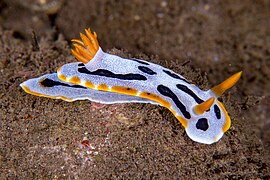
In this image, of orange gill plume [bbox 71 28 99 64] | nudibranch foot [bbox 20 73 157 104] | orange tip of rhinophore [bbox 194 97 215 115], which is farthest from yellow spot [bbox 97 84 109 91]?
orange tip of rhinophore [bbox 194 97 215 115]

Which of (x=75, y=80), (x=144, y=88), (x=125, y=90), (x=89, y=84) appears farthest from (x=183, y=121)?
(x=75, y=80)

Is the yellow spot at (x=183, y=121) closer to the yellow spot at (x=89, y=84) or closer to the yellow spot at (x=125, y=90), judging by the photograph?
the yellow spot at (x=125, y=90)

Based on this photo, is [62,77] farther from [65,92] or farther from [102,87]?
[102,87]

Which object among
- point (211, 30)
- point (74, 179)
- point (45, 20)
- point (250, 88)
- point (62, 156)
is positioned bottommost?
point (250, 88)

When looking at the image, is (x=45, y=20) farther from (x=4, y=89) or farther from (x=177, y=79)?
(x=177, y=79)

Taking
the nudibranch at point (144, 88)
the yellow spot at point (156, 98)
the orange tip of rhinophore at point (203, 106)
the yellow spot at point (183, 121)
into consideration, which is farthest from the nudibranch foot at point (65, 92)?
the orange tip of rhinophore at point (203, 106)

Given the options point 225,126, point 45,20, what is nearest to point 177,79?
point 225,126

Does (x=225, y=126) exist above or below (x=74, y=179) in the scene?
above

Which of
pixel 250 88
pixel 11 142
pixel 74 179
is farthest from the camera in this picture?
pixel 250 88

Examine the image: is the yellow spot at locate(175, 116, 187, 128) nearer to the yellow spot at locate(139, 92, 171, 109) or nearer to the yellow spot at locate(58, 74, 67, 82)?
the yellow spot at locate(139, 92, 171, 109)
